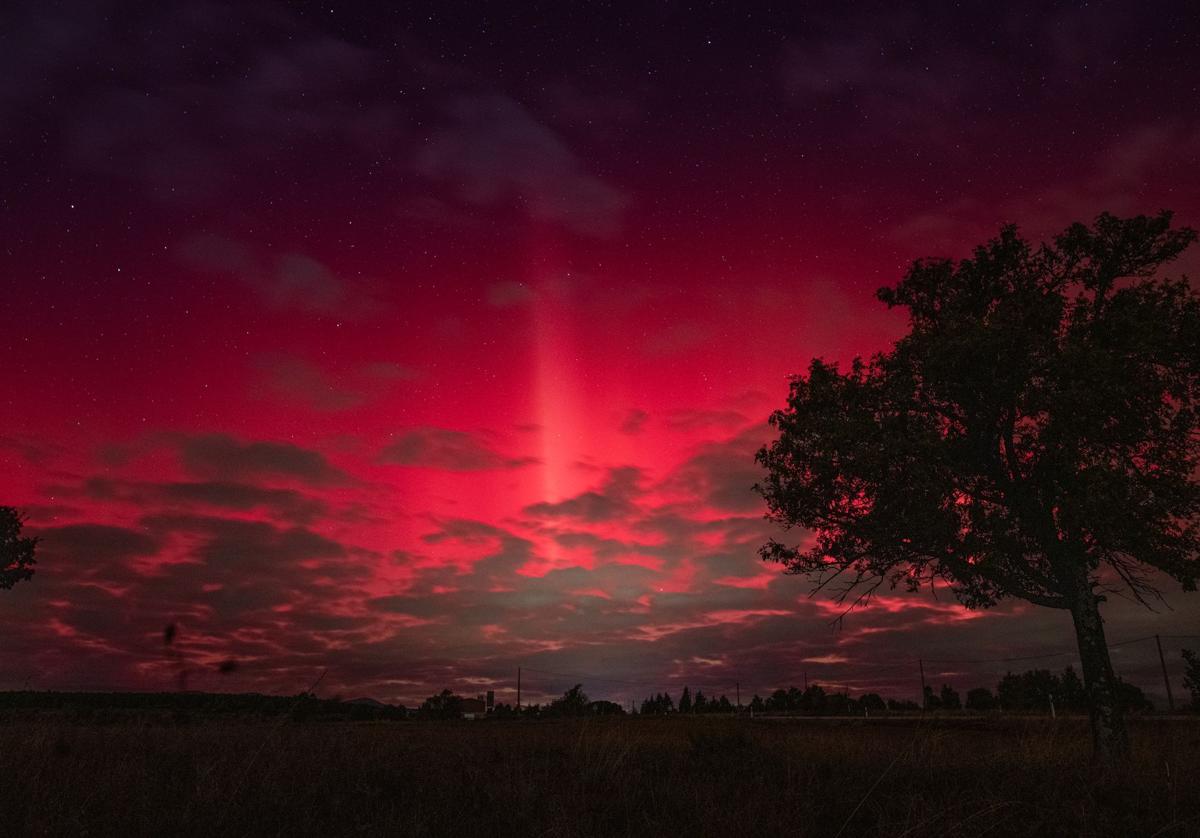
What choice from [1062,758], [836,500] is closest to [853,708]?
[836,500]

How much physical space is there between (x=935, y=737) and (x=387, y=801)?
848 cm

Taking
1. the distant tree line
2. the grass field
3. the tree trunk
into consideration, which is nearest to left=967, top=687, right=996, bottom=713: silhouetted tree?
the distant tree line

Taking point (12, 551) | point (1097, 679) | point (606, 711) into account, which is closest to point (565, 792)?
point (1097, 679)

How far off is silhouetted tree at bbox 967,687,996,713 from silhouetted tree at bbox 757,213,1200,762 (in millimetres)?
Answer: 55087

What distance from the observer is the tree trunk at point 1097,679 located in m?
16.7

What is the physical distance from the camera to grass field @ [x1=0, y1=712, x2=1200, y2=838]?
7.56 metres

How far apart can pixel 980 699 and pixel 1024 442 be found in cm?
5982

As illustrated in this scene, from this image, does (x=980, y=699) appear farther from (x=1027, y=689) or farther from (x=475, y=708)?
(x=475, y=708)

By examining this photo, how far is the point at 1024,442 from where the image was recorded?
64.7 feet

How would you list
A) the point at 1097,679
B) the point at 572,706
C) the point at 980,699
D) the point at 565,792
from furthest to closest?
the point at 980,699
the point at 572,706
the point at 1097,679
the point at 565,792

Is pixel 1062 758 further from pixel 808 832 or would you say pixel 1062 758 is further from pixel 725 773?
pixel 808 832

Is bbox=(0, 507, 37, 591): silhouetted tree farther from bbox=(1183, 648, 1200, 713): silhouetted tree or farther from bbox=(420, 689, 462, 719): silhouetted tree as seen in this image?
bbox=(1183, 648, 1200, 713): silhouetted tree

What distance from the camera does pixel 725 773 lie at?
1038cm

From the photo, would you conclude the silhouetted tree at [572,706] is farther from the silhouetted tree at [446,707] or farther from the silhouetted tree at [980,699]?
the silhouetted tree at [980,699]
